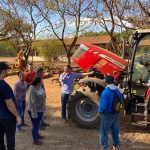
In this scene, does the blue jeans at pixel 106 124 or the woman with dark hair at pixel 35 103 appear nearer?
the blue jeans at pixel 106 124

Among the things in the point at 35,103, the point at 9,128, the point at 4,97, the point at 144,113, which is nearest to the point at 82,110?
the point at 144,113

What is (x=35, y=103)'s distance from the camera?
7.31m

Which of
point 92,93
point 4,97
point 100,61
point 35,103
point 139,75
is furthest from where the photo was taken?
point 100,61

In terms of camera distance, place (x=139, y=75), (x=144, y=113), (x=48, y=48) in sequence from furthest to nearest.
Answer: (x=48, y=48) → (x=139, y=75) → (x=144, y=113)

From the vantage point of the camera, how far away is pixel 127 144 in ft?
24.3

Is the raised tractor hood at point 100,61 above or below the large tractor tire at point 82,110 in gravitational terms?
above

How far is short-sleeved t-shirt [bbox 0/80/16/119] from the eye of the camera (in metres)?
5.48

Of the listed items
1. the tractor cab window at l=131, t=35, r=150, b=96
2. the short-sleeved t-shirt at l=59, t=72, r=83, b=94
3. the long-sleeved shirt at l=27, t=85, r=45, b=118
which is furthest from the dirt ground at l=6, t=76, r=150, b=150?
the tractor cab window at l=131, t=35, r=150, b=96

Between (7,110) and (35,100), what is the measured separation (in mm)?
1762

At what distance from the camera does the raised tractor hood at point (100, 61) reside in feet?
29.3

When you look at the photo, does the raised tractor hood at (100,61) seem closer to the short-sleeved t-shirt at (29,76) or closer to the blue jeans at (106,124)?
the short-sleeved t-shirt at (29,76)

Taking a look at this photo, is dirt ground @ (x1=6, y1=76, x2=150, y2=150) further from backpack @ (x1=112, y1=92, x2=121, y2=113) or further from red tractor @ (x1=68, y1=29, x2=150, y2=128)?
backpack @ (x1=112, y1=92, x2=121, y2=113)

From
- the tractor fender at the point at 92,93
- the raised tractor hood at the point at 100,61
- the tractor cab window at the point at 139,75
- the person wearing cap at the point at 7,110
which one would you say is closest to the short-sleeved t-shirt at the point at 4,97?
the person wearing cap at the point at 7,110

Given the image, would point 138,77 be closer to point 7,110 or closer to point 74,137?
point 74,137
